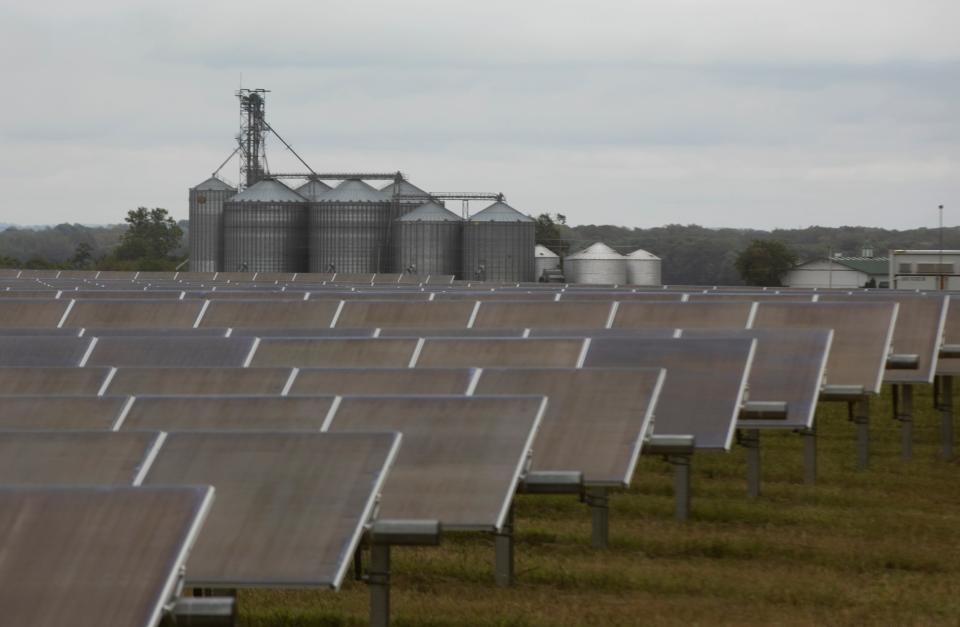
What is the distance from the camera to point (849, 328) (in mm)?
15734

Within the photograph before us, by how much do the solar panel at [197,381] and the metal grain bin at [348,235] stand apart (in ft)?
267

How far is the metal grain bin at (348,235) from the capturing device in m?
92.7

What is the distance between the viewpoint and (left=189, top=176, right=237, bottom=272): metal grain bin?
98.5 m

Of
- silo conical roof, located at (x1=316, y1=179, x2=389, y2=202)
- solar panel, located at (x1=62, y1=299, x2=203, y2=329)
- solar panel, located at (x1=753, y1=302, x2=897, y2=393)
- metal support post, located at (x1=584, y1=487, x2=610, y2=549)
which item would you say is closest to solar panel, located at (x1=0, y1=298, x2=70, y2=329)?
solar panel, located at (x1=62, y1=299, x2=203, y2=329)

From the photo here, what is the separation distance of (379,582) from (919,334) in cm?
1032

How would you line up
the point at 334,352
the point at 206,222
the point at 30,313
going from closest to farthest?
the point at 334,352 → the point at 30,313 → the point at 206,222

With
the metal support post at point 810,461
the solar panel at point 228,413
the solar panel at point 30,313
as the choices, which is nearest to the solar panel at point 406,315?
the solar panel at point 30,313

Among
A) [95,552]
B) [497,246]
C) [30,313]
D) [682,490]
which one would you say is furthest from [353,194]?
[95,552]

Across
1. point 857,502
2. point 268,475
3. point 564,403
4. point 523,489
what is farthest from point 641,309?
point 268,475

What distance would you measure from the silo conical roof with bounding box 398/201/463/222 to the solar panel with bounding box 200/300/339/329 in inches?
2802

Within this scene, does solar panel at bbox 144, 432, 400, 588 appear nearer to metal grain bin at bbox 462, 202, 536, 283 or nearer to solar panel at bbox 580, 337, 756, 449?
solar panel at bbox 580, 337, 756, 449

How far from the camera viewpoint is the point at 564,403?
10.1 m

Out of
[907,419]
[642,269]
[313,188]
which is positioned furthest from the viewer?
[642,269]

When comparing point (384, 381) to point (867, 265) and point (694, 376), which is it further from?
point (867, 265)
